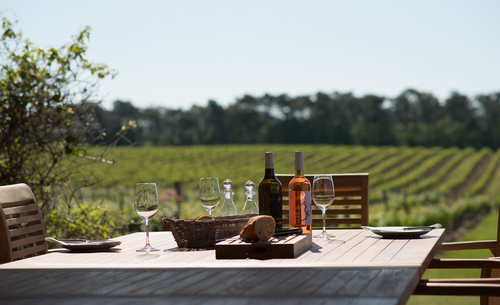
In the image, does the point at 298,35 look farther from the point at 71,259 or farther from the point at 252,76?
the point at 71,259

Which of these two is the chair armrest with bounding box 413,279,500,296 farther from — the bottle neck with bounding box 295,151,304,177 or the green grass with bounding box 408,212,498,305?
the green grass with bounding box 408,212,498,305

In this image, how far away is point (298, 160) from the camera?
1.91m

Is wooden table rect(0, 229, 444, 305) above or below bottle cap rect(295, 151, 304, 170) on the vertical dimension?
below

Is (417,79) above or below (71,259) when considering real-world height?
above

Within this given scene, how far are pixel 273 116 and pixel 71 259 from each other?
51.1 m

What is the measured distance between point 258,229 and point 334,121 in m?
49.1

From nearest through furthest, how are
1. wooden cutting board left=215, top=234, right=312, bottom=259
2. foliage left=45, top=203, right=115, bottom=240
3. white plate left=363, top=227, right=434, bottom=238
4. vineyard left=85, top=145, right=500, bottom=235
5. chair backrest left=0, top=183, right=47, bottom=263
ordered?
wooden cutting board left=215, top=234, right=312, bottom=259 → white plate left=363, top=227, right=434, bottom=238 → chair backrest left=0, top=183, right=47, bottom=263 → foliage left=45, top=203, right=115, bottom=240 → vineyard left=85, top=145, right=500, bottom=235

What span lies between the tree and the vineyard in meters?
12.0

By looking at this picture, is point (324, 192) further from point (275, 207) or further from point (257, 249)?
point (257, 249)

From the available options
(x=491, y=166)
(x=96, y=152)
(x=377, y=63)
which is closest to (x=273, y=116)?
(x=377, y=63)

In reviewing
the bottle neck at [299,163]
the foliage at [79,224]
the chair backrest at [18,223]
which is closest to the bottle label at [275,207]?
the bottle neck at [299,163]

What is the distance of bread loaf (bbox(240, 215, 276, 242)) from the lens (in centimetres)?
164

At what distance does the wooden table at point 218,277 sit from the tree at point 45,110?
2.14 metres

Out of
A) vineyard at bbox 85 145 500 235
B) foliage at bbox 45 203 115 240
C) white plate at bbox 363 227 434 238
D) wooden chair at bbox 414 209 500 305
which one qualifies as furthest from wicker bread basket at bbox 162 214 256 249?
vineyard at bbox 85 145 500 235
